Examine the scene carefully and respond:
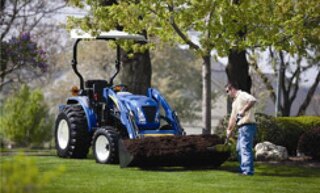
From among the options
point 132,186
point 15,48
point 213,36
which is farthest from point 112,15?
point 15,48

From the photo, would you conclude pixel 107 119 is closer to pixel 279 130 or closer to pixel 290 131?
pixel 279 130

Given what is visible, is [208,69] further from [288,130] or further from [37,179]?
[37,179]

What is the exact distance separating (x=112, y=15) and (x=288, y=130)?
16.9 feet

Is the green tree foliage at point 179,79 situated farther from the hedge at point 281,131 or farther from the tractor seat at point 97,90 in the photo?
the tractor seat at point 97,90

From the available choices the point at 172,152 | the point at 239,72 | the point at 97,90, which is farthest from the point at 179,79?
the point at 172,152

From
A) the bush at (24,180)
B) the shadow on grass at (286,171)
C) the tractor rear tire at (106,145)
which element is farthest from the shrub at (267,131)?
the bush at (24,180)

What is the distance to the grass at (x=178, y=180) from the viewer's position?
11555mm

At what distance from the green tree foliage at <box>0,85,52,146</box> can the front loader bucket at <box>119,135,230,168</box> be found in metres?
19.2

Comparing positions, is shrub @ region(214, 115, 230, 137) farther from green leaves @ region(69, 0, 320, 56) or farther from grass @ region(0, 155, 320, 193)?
grass @ region(0, 155, 320, 193)

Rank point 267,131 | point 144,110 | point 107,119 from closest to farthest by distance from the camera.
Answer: point 144,110 < point 107,119 < point 267,131

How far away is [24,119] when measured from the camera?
33.5 m

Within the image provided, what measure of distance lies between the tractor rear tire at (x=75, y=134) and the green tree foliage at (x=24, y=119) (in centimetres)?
1549

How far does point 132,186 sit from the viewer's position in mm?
11805

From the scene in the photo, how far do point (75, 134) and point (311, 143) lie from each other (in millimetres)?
5389
